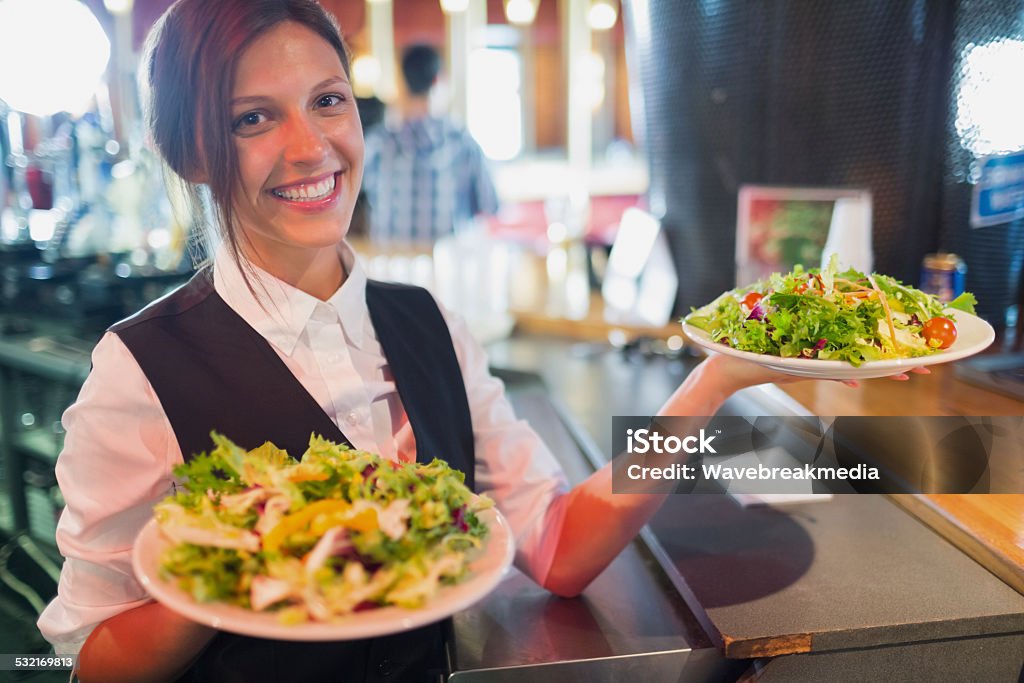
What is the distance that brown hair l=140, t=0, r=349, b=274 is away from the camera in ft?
3.40

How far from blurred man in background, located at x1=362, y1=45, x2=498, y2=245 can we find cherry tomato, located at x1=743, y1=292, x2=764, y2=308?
10.7 ft

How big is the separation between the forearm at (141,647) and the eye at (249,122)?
578 mm

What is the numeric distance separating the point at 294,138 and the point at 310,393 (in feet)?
1.08

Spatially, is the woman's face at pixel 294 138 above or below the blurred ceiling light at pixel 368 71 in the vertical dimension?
below

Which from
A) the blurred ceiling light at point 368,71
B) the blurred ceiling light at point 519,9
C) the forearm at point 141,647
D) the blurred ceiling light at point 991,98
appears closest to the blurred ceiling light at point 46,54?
the forearm at point 141,647

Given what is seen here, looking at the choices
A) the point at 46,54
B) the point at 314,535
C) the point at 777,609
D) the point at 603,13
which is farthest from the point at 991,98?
the point at 603,13

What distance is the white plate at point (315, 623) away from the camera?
664 millimetres

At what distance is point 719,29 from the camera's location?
2.21m

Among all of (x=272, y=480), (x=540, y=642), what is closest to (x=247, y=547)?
(x=272, y=480)

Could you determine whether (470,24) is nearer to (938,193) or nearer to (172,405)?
(938,193)

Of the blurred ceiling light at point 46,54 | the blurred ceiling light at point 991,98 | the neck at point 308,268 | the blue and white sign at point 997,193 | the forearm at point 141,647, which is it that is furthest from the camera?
the blurred ceiling light at point 46,54

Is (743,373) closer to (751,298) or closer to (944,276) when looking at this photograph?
(751,298)

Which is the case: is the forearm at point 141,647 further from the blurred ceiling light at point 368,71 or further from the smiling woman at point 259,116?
the blurred ceiling light at point 368,71

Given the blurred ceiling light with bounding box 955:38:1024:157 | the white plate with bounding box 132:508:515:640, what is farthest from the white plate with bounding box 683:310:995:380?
the blurred ceiling light with bounding box 955:38:1024:157
